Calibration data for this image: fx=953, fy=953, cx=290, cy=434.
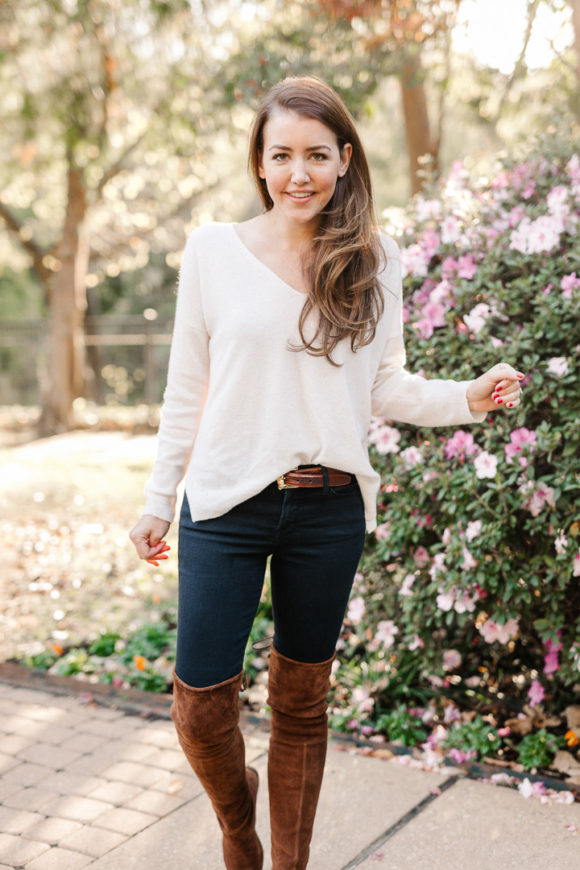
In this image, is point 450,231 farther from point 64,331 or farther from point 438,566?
point 64,331

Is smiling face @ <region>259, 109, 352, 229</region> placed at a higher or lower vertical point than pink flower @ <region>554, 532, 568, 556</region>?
higher

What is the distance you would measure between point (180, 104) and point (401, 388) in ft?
33.1

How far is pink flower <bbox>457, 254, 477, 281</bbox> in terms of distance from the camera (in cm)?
338

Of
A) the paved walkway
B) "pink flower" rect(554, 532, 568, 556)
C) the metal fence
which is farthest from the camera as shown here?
the metal fence

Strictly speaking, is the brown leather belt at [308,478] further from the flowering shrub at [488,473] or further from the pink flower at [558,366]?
the pink flower at [558,366]

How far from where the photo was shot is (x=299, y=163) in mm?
2168

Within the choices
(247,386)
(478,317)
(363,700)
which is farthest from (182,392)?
(363,700)

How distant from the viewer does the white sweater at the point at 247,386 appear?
6.96 ft

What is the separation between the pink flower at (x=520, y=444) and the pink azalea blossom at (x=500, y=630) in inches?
24.1

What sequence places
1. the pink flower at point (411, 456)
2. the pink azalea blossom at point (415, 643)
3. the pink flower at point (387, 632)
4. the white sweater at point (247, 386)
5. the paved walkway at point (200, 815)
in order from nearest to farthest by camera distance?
1. the white sweater at point (247, 386)
2. the paved walkway at point (200, 815)
3. the pink flower at point (411, 456)
4. the pink azalea blossom at point (415, 643)
5. the pink flower at point (387, 632)

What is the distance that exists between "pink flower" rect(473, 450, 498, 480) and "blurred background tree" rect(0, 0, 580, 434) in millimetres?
1326

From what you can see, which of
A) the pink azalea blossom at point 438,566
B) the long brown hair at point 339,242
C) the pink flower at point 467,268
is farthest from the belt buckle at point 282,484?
the pink flower at point 467,268

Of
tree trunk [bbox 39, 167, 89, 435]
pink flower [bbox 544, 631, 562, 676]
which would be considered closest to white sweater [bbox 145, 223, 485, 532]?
pink flower [bbox 544, 631, 562, 676]

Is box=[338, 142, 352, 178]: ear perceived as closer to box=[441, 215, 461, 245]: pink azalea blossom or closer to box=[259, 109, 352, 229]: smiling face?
box=[259, 109, 352, 229]: smiling face
